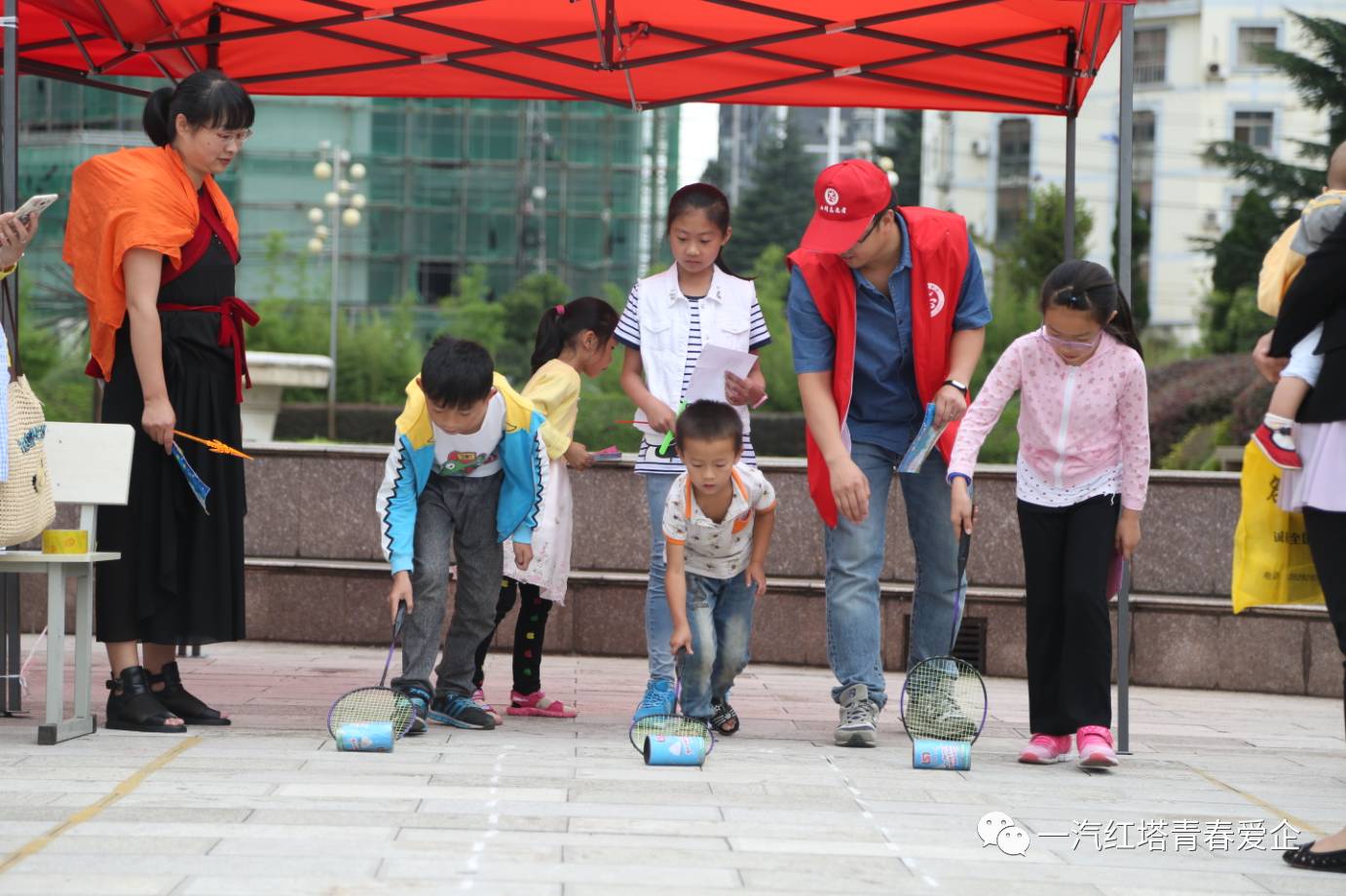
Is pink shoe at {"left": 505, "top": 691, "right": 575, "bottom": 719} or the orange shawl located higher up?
the orange shawl

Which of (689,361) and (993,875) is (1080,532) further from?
(993,875)

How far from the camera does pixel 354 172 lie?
3275cm

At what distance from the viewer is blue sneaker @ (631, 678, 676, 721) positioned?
5.70m

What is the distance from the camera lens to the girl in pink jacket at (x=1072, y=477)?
5.13 meters

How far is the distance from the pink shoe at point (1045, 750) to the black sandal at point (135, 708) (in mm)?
2550

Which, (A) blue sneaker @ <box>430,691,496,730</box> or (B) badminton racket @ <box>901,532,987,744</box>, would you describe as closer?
(B) badminton racket @ <box>901,532,987,744</box>

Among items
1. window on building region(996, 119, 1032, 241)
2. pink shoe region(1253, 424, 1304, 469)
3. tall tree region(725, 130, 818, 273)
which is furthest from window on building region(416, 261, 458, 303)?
pink shoe region(1253, 424, 1304, 469)

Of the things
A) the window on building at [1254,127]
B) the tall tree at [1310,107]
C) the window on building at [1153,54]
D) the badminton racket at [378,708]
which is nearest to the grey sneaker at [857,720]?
the badminton racket at [378,708]

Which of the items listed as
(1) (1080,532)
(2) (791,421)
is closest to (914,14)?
(1) (1080,532)

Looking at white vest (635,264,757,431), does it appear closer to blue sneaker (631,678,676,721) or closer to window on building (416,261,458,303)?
blue sneaker (631,678,676,721)

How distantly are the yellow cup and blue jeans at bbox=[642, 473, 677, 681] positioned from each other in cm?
177

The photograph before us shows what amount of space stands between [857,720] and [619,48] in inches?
116

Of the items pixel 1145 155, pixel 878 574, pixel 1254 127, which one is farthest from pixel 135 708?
pixel 1145 155

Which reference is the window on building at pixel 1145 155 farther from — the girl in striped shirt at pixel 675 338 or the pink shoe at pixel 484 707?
the pink shoe at pixel 484 707
